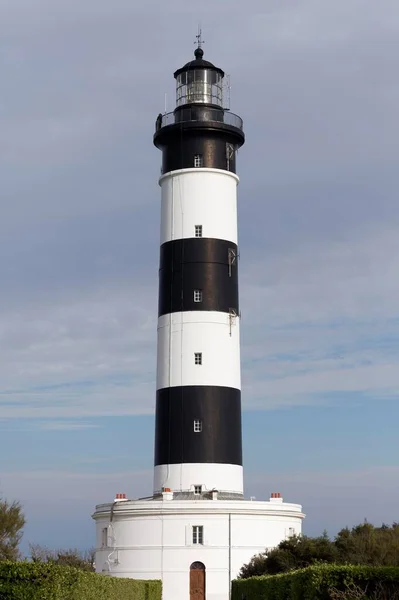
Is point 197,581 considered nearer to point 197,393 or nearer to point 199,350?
point 197,393

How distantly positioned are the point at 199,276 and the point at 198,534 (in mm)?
9686

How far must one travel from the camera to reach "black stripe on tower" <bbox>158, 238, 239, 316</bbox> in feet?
127

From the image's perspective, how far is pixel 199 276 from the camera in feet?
127

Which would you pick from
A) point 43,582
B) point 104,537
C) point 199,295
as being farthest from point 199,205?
point 43,582

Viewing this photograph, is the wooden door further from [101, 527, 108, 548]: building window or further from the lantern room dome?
the lantern room dome

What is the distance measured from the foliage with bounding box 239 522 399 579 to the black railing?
16.8 meters

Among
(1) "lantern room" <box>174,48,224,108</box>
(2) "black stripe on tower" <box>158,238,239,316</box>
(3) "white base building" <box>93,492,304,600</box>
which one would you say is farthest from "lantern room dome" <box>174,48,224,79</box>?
(3) "white base building" <box>93,492,304,600</box>

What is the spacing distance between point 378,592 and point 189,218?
21532 mm

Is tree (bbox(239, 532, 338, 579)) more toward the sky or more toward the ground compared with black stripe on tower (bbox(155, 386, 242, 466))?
more toward the ground

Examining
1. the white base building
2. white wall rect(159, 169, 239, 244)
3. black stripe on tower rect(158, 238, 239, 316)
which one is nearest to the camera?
the white base building

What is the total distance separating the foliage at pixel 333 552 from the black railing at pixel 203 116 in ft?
55.2

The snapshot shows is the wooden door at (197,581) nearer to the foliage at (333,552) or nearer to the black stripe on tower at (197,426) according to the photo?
the foliage at (333,552)

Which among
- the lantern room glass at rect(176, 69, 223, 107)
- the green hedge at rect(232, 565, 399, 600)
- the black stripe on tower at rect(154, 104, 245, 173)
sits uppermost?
the lantern room glass at rect(176, 69, 223, 107)

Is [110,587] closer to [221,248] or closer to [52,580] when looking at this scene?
[52,580]
